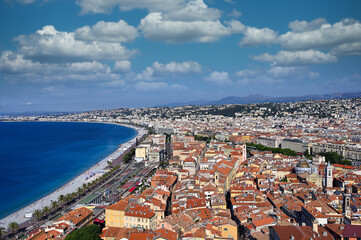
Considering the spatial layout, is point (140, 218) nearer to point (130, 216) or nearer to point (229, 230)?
point (130, 216)

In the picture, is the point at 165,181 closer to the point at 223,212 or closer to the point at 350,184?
the point at 223,212

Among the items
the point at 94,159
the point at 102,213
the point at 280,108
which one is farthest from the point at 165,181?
the point at 280,108

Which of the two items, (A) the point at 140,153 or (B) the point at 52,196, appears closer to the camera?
(B) the point at 52,196

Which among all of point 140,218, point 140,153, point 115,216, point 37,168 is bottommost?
point 37,168

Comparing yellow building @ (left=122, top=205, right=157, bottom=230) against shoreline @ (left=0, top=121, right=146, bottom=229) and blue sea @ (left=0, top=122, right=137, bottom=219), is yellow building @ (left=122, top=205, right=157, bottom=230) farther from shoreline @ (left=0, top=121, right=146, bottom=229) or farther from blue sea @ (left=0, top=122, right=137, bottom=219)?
blue sea @ (left=0, top=122, right=137, bottom=219)

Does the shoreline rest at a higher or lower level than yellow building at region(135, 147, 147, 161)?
lower

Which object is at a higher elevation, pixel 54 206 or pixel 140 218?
pixel 140 218

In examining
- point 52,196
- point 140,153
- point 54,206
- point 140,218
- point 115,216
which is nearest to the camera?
point 140,218

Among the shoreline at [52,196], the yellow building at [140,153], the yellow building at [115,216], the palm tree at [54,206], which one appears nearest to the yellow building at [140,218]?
the yellow building at [115,216]

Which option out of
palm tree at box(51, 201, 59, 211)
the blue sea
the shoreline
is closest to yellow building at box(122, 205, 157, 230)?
palm tree at box(51, 201, 59, 211)

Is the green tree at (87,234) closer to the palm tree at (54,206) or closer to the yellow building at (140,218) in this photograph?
the yellow building at (140,218)

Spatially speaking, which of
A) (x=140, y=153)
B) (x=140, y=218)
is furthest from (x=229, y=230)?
(x=140, y=153)
